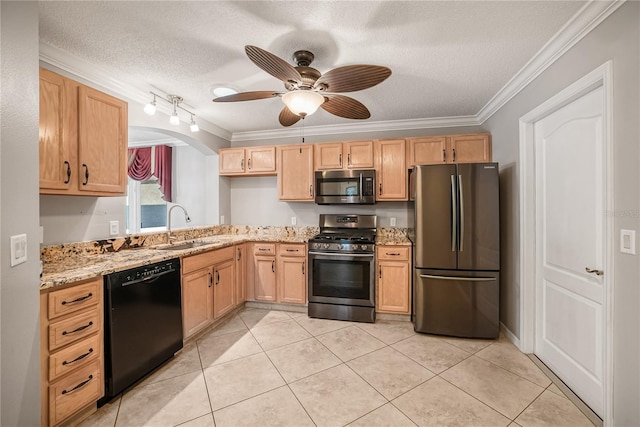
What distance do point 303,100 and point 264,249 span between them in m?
2.17

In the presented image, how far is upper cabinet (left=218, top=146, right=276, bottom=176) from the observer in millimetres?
3814

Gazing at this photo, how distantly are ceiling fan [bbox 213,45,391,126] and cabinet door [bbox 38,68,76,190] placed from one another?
1059 mm

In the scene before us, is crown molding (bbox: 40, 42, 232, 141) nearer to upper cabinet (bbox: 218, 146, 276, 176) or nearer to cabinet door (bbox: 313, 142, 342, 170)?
upper cabinet (bbox: 218, 146, 276, 176)

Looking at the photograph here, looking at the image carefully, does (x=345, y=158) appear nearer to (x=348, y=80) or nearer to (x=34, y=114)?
(x=348, y=80)

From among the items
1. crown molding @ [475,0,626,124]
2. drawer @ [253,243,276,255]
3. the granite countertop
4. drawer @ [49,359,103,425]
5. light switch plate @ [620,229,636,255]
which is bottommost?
drawer @ [49,359,103,425]

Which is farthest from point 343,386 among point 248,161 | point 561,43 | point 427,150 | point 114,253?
point 248,161

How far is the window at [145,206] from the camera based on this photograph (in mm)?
5223

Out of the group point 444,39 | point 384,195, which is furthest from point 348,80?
point 384,195

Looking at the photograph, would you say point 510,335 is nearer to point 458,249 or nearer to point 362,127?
point 458,249

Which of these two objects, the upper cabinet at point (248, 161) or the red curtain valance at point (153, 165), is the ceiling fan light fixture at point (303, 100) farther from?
the red curtain valance at point (153, 165)

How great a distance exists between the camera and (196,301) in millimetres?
2674

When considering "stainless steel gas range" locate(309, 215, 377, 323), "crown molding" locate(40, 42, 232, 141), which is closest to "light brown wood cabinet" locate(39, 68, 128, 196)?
"crown molding" locate(40, 42, 232, 141)

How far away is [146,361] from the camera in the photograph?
6.73ft

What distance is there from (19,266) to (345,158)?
3.06m
